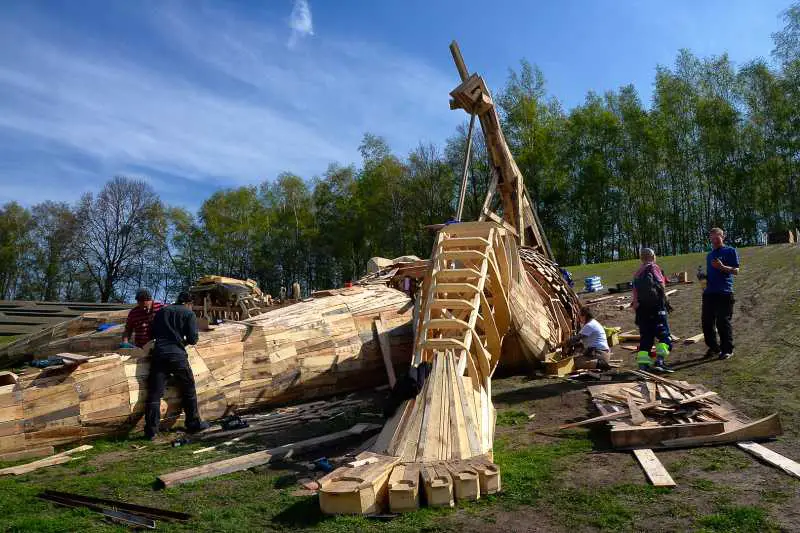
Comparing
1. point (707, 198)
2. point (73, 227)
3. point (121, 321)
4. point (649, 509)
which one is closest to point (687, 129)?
point (707, 198)

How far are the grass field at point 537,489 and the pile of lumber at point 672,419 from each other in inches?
5.6

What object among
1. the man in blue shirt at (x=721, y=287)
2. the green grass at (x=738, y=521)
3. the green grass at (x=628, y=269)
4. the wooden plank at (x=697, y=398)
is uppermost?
the green grass at (x=628, y=269)

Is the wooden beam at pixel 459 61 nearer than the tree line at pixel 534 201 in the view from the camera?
Yes

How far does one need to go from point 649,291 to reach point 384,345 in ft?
12.1

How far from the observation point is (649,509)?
10.9ft

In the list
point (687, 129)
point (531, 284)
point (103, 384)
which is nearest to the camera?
point (103, 384)

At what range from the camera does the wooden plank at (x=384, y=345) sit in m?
7.87

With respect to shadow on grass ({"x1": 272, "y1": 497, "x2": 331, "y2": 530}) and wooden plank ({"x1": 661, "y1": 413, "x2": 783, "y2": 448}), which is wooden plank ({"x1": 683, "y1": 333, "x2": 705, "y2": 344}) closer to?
wooden plank ({"x1": 661, "y1": 413, "x2": 783, "y2": 448})

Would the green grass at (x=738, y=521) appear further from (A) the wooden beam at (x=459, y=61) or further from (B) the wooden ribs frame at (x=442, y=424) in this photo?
(A) the wooden beam at (x=459, y=61)

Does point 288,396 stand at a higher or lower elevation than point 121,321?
lower

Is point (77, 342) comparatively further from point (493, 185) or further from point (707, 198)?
point (707, 198)

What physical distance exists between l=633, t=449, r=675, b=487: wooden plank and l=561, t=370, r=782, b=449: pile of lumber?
0.23 m

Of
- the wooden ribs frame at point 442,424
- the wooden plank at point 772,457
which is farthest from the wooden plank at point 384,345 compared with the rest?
the wooden plank at point 772,457

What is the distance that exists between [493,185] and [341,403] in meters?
5.87
